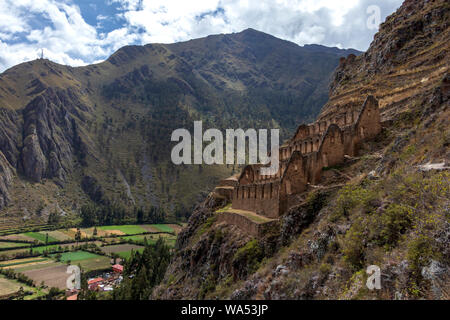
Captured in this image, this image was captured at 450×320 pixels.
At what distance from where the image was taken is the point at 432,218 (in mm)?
9820

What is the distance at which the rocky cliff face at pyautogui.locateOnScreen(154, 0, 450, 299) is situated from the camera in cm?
961

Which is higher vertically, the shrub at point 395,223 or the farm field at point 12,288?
the shrub at point 395,223

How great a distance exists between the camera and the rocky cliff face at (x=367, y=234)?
9.61m

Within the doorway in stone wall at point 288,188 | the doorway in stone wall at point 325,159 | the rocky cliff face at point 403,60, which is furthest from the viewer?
the rocky cliff face at point 403,60

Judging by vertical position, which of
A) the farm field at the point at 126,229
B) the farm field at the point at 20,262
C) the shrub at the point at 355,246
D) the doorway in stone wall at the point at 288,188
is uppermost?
the doorway in stone wall at the point at 288,188

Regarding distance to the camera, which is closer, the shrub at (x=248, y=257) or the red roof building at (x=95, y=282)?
the shrub at (x=248, y=257)

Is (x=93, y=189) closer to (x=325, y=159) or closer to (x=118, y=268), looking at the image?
(x=118, y=268)

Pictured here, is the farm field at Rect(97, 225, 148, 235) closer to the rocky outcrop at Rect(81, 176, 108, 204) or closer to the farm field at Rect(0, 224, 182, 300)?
the farm field at Rect(0, 224, 182, 300)

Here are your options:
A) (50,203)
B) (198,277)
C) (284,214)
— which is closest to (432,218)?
(284,214)

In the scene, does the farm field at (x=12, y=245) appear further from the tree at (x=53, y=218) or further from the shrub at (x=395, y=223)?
the shrub at (x=395, y=223)

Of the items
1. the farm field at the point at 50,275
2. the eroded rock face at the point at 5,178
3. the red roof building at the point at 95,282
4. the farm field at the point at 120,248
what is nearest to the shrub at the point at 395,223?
the red roof building at the point at 95,282

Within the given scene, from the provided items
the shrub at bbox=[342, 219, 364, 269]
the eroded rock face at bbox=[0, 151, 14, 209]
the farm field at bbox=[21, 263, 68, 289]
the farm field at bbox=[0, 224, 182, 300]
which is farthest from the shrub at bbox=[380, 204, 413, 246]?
the eroded rock face at bbox=[0, 151, 14, 209]

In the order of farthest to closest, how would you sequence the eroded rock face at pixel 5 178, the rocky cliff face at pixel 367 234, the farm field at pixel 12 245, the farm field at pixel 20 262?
the eroded rock face at pixel 5 178
the farm field at pixel 12 245
the farm field at pixel 20 262
the rocky cliff face at pixel 367 234

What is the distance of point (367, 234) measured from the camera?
12633mm
